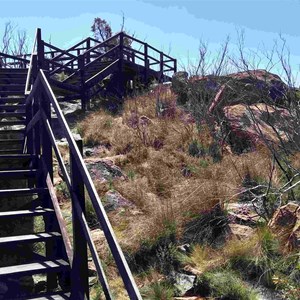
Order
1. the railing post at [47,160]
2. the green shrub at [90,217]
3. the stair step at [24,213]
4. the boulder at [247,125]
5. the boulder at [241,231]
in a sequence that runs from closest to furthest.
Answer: the stair step at [24,213] → the railing post at [47,160] → the boulder at [241,231] → the green shrub at [90,217] → the boulder at [247,125]

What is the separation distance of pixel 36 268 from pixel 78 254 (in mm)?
347

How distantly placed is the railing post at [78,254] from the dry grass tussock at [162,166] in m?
2.40

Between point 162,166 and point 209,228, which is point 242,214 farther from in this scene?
point 162,166

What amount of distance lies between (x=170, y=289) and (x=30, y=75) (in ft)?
15.3

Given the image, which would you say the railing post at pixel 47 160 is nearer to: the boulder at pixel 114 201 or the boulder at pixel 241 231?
the boulder at pixel 114 201

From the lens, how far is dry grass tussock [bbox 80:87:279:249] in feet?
20.7

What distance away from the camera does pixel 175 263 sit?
5.47 metres

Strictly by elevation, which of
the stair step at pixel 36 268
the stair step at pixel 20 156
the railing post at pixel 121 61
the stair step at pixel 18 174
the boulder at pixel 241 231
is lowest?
the boulder at pixel 241 231

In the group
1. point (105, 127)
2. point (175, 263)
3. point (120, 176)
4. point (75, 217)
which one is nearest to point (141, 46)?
point (105, 127)

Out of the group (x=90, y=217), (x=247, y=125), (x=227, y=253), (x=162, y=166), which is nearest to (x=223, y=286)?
(x=227, y=253)

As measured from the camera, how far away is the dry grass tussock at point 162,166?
6.32 meters

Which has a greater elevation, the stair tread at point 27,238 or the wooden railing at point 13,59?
the wooden railing at point 13,59

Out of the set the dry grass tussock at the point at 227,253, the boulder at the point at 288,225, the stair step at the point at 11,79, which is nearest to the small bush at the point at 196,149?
the boulder at the point at 288,225

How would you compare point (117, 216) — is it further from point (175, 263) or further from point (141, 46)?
point (141, 46)
